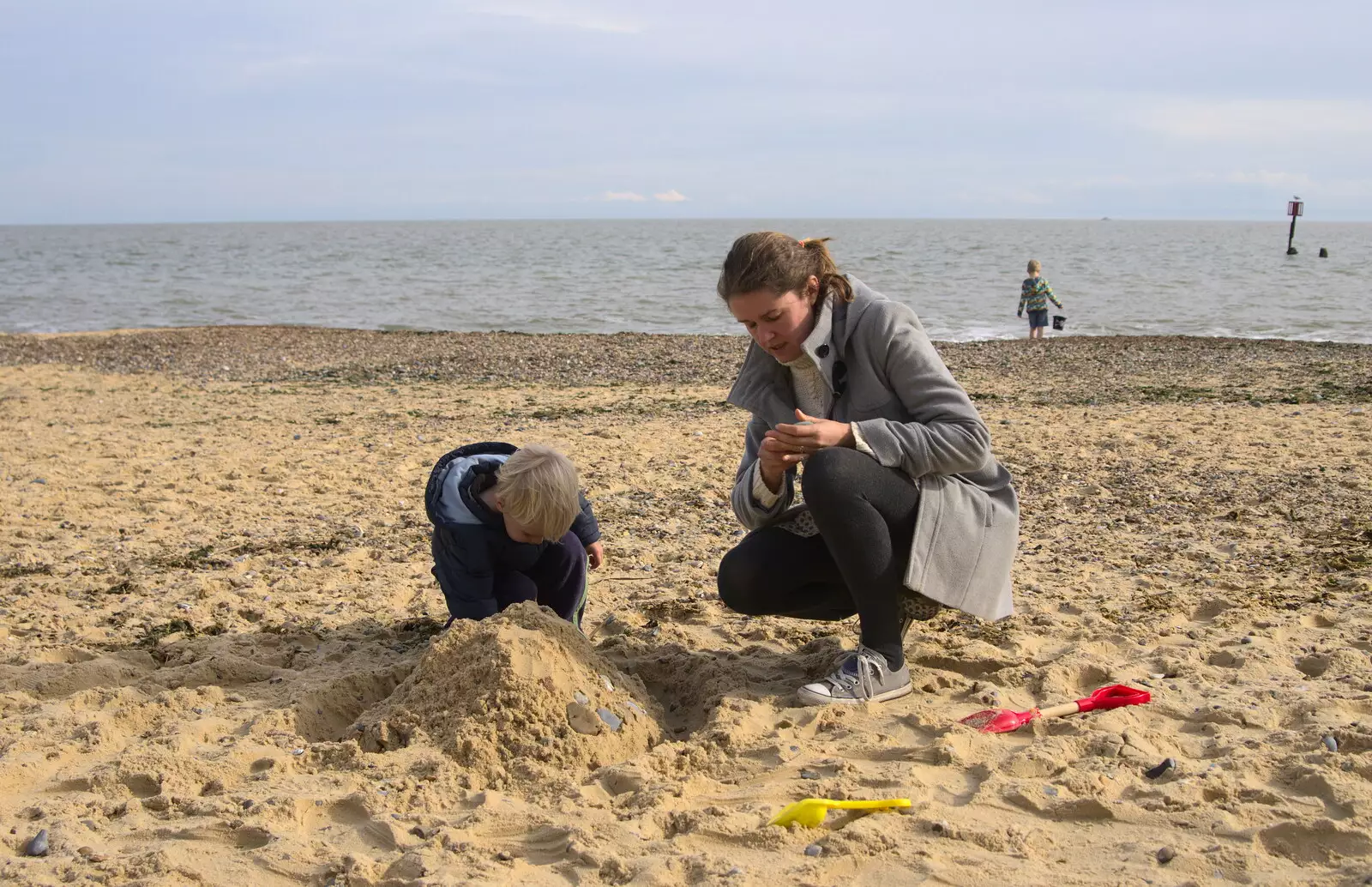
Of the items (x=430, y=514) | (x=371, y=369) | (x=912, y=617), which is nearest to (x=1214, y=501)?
(x=912, y=617)

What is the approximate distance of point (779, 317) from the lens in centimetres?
303

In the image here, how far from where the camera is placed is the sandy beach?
2316 mm

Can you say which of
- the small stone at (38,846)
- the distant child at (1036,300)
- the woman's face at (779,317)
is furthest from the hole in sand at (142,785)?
the distant child at (1036,300)

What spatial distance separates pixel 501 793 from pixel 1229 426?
19.4 ft

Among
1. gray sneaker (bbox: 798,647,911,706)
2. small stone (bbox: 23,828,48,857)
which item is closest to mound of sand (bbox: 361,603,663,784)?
gray sneaker (bbox: 798,647,911,706)

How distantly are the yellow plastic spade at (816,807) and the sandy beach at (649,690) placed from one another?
34mm

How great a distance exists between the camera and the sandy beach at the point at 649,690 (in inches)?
91.2

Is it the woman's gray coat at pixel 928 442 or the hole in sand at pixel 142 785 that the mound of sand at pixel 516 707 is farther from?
the woman's gray coat at pixel 928 442

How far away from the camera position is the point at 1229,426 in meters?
6.97

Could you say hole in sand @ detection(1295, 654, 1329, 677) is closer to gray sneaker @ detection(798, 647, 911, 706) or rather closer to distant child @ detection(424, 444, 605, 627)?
gray sneaker @ detection(798, 647, 911, 706)

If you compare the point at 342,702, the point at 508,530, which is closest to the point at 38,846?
the point at 342,702

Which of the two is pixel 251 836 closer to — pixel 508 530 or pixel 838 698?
pixel 508 530

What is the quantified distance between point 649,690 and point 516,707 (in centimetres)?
66

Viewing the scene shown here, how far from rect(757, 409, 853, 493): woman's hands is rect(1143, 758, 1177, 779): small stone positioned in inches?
43.0
